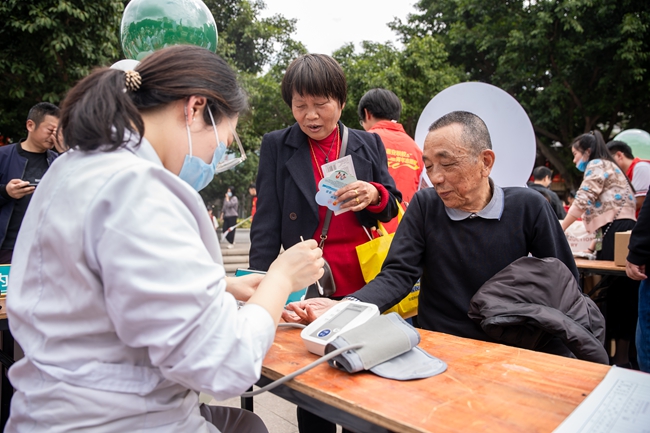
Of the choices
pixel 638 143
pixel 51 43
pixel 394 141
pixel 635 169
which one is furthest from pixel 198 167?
pixel 638 143

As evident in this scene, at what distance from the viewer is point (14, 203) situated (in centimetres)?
355

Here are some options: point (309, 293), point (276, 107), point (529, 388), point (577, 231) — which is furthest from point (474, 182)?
point (276, 107)

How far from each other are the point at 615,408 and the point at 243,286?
40.5 inches

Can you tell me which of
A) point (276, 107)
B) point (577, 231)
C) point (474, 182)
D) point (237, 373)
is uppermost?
point (276, 107)

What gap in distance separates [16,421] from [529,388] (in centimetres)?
110

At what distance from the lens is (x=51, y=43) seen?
662 centimetres

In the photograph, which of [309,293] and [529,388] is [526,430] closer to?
[529,388]

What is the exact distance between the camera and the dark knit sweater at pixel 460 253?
1838mm

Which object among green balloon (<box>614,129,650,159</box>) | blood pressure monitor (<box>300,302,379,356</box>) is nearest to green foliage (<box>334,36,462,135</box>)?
green balloon (<box>614,129,650,159</box>)

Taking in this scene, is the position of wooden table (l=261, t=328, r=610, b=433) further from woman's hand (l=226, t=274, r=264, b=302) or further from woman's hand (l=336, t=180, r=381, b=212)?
woman's hand (l=336, t=180, r=381, b=212)

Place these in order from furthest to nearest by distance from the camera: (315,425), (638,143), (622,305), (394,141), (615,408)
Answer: (638,143) < (622,305) < (394,141) < (315,425) < (615,408)

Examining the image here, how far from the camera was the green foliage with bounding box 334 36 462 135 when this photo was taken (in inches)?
554

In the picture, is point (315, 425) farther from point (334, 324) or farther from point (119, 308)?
point (119, 308)

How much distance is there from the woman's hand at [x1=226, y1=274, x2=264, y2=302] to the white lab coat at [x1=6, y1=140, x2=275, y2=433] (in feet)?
1.68
